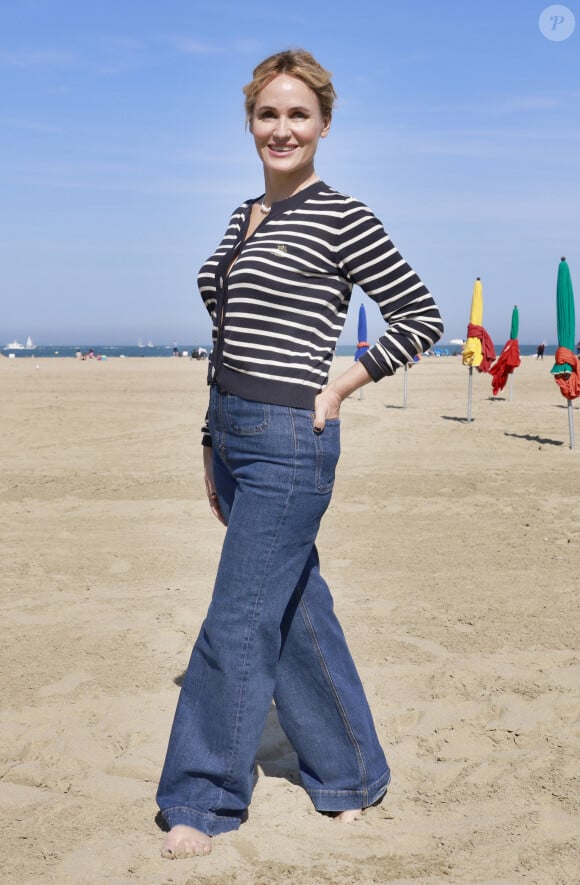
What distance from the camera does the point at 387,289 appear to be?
2.44 metres

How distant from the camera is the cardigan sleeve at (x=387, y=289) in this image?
2398mm

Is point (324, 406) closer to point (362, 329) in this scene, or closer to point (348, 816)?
point (348, 816)

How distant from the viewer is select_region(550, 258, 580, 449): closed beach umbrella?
11.6m

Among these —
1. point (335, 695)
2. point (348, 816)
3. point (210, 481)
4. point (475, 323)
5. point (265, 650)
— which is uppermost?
point (475, 323)

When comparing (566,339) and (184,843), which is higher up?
(566,339)

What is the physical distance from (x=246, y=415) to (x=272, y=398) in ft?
0.31

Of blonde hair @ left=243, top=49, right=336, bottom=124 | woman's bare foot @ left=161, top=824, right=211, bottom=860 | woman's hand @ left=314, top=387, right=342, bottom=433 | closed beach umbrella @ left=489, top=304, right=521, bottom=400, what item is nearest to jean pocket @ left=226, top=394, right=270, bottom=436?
woman's hand @ left=314, top=387, right=342, bottom=433

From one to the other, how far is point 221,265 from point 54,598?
2.98 meters

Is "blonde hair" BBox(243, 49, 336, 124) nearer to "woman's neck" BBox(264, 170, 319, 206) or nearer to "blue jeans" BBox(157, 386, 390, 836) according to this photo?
"woman's neck" BBox(264, 170, 319, 206)

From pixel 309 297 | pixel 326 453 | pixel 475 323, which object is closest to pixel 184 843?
pixel 326 453

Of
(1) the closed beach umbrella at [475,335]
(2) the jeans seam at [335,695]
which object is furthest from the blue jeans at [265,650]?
(1) the closed beach umbrella at [475,335]

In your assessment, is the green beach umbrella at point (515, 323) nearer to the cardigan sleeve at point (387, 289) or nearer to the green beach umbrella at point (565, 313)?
the green beach umbrella at point (565, 313)

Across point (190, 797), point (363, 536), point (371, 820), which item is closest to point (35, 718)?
point (190, 797)

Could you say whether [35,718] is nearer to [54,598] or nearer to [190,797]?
[190,797]
